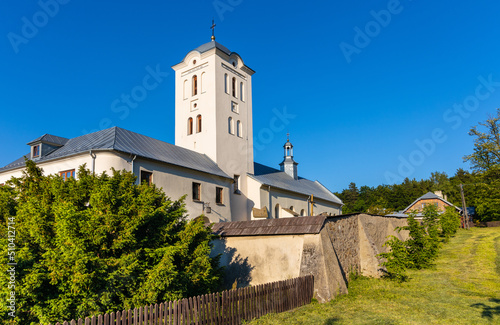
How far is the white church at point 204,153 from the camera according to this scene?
821 inches

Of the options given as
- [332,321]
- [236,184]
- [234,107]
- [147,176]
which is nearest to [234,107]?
[234,107]

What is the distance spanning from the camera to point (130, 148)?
20.8m

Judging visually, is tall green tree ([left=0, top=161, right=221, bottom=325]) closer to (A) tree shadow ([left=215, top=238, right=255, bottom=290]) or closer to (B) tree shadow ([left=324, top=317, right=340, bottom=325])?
(B) tree shadow ([left=324, top=317, right=340, bottom=325])

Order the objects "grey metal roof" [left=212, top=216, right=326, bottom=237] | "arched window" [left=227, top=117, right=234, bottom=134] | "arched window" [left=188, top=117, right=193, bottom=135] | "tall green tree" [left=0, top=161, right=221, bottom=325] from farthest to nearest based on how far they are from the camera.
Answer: "arched window" [left=227, top=117, right=234, bottom=134] < "arched window" [left=188, top=117, right=193, bottom=135] < "grey metal roof" [left=212, top=216, right=326, bottom=237] < "tall green tree" [left=0, top=161, right=221, bottom=325]

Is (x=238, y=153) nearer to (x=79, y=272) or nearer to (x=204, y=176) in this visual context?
(x=204, y=176)

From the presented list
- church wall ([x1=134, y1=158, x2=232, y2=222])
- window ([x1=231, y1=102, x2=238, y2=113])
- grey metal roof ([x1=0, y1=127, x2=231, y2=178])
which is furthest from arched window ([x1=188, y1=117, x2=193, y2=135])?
church wall ([x1=134, y1=158, x2=232, y2=222])

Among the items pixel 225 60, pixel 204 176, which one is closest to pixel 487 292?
pixel 204 176

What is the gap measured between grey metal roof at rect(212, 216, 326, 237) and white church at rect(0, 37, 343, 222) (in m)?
6.62

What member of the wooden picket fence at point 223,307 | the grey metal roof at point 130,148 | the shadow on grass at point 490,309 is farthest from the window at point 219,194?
the shadow on grass at point 490,309

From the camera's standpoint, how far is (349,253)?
15.2 metres

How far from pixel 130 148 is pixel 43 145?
598 centimetres

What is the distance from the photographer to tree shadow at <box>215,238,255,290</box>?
49.3ft

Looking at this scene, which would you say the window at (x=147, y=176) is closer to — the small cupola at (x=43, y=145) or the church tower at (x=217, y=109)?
the small cupola at (x=43, y=145)

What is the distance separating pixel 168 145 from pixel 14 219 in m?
15.9
